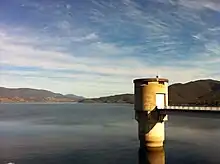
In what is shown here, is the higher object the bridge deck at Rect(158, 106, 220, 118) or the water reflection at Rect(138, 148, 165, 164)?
the bridge deck at Rect(158, 106, 220, 118)

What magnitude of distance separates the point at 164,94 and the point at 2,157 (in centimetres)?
2433

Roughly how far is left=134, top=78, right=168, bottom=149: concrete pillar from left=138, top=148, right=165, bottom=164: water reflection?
813mm

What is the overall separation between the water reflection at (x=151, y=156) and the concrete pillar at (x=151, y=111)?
81cm

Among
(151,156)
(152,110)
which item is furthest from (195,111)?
(151,156)

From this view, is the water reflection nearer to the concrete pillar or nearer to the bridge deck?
the concrete pillar

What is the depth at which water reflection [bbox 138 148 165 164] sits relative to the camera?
40594 millimetres

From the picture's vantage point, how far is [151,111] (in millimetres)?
45719

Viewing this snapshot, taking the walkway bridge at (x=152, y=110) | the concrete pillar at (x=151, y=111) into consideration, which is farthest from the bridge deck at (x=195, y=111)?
the concrete pillar at (x=151, y=111)

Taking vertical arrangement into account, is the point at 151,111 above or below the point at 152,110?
below

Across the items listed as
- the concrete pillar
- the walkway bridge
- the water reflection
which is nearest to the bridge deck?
the walkway bridge

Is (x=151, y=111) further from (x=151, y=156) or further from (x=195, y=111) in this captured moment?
(x=195, y=111)

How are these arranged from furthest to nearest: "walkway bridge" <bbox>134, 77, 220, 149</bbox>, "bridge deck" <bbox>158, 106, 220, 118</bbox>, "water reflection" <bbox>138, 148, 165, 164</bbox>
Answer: "walkway bridge" <bbox>134, 77, 220, 149</bbox>
"water reflection" <bbox>138, 148, 165, 164</bbox>
"bridge deck" <bbox>158, 106, 220, 118</bbox>

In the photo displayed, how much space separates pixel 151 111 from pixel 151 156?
642cm

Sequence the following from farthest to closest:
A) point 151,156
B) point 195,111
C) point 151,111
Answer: point 151,111, point 151,156, point 195,111
